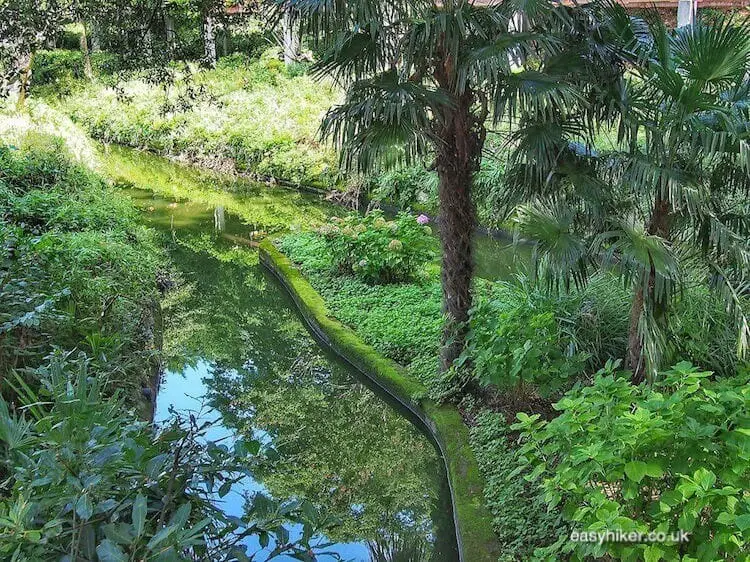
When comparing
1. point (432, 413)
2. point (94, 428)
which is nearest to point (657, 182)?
point (432, 413)

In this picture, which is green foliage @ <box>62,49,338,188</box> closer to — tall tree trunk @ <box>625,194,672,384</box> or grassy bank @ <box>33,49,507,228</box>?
grassy bank @ <box>33,49,507,228</box>

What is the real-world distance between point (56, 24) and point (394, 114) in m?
2.92

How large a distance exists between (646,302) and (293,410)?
3667 millimetres

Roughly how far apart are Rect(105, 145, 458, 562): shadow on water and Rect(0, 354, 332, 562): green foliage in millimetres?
262

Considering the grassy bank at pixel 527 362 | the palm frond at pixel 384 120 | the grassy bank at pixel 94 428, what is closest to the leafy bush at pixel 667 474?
the grassy bank at pixel 527 362

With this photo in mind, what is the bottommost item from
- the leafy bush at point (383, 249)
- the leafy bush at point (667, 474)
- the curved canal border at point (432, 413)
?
the curved canal border at point (432, 413)

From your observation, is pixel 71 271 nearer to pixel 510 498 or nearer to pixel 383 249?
pixel 383 249

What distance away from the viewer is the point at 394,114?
16.2ft

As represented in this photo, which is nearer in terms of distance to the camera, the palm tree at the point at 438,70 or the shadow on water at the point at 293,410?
the palm tree at the point at 438,70

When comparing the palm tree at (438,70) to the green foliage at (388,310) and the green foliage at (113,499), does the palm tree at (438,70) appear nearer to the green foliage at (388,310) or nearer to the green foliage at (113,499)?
the green foliage at (388,310)

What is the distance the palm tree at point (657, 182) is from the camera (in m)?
4.44

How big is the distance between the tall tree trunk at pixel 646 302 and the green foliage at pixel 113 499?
3.19 m

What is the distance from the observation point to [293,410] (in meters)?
7.04

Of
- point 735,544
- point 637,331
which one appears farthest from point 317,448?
point 735,544
